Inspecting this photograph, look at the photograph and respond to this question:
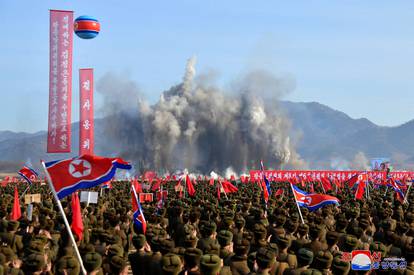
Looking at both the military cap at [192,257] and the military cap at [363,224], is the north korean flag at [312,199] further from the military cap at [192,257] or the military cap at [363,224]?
the military cap at [192,257]

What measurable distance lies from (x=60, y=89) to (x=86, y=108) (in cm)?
316

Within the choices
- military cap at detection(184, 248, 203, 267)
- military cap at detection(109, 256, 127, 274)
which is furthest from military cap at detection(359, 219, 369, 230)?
military cap at detection(109, 256, 127, 274)

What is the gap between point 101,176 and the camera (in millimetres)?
10758

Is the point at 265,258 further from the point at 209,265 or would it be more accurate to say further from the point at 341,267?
the point at 341,267

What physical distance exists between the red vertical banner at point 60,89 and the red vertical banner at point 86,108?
1726mm

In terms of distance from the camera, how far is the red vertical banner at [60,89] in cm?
5028

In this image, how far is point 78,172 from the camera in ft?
34.8

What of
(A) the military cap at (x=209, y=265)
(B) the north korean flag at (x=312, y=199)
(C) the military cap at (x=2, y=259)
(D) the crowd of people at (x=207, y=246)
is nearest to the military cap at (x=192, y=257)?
(D) the crowd of people at (x=207, y=246)

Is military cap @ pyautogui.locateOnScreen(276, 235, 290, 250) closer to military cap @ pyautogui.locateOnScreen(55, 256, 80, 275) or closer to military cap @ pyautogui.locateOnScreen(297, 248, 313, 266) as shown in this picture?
military cap @ pyautogui.locateOnScreen(297, 248, 313, 266)

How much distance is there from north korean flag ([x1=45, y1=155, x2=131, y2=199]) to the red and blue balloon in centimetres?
4344

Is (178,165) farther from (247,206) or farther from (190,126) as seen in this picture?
(247,206)

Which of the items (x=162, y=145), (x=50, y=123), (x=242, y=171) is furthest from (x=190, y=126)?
(x=50, y=123)

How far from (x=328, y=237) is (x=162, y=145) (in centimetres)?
9002

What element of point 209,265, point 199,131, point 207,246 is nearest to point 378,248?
point 207,246
